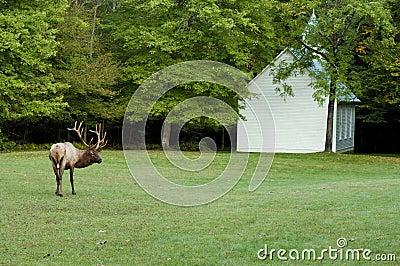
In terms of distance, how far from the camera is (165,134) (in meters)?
35.0

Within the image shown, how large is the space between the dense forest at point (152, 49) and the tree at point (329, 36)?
2.5 inches

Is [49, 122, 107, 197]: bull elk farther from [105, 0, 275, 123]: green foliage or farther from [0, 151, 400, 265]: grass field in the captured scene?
[105, 0, 275, 123]: green foliage

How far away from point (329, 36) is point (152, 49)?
9301 mm

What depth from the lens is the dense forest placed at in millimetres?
29844

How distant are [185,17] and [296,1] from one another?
577 cm

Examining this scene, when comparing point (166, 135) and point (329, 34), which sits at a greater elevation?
point (329, 34)

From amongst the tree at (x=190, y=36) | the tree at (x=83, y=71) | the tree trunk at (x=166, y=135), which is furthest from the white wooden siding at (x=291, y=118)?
the tree at (x=83, y=71)

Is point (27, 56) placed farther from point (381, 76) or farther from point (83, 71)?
point (381, 76)

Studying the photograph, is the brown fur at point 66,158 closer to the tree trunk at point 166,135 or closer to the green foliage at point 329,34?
the green foliage at point 329,34

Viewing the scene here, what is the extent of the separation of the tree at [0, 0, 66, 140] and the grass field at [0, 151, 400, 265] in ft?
33.0

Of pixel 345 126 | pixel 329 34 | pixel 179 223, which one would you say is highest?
pixel 329 34

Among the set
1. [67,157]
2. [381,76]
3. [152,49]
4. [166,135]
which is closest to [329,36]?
[381,76]

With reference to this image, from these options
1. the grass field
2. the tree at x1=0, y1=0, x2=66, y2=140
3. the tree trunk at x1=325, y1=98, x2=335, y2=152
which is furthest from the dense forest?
the grass field

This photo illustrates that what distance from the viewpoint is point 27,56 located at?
29.0m
